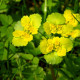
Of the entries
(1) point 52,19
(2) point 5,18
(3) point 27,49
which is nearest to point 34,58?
(3) point 27,49

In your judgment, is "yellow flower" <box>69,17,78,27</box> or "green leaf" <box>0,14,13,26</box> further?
"green leaf" <box>0,14,13,26</box>

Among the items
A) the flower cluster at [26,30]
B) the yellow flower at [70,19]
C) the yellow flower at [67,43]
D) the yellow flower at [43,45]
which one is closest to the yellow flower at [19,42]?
the flower cluster at [26,30]

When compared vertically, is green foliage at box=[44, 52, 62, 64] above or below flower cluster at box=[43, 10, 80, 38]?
below

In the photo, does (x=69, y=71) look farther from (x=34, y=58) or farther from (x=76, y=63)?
(x=34, y=58)

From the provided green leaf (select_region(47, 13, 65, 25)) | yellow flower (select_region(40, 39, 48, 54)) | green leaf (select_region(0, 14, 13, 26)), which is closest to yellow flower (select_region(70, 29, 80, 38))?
green leaf (select_region(47, 13, 65, 25))

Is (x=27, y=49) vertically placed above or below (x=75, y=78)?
above

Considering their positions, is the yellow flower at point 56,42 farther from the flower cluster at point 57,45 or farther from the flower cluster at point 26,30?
the flower cluster at point 26,30

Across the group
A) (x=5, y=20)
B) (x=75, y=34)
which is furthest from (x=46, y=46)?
(x=5, y=20)

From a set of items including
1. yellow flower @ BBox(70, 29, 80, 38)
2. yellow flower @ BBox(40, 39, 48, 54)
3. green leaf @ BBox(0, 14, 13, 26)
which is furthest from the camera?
green leaf @ BBox(0, 14, 13, 26)

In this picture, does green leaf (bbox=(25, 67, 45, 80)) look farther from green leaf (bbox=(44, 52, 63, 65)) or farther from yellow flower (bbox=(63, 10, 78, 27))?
yellow flower (bbox=(63, 10, 78, 27))
